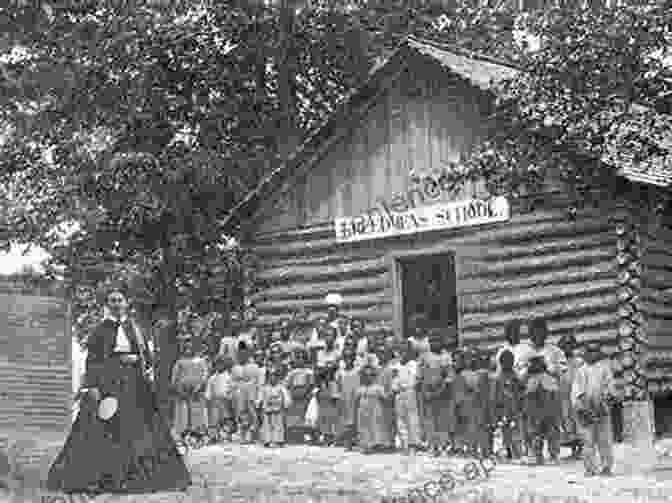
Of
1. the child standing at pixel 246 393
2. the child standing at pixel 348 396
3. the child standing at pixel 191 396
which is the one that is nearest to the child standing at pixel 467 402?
the child standing at pixel 348 396

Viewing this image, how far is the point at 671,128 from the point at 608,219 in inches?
120

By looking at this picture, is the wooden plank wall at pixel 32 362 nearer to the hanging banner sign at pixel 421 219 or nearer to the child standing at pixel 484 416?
the hanging banner sign at pixel 421 219

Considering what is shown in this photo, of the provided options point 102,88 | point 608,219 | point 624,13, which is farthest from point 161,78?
point 624,13

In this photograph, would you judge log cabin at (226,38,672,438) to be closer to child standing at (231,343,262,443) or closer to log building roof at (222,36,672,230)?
log building roof at (222,36,672,230)

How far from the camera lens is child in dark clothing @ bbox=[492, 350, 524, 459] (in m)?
13.2

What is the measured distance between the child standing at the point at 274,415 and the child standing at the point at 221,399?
2.95ft

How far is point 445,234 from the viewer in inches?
664

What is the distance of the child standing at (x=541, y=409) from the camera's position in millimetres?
12859

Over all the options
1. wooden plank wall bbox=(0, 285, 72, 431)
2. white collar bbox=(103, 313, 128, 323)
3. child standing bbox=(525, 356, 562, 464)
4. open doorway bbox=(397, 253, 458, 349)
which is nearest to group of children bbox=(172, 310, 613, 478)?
child standing bbox=(525, 356, 562, 464)

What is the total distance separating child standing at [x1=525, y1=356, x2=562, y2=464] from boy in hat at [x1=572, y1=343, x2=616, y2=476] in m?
0.85

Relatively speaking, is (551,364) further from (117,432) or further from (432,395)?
(117,432)

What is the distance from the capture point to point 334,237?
1842 cm

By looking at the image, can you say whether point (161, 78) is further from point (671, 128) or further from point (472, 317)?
point (671, 128)

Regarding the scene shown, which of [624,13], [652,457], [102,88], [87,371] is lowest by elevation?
[652,457]
